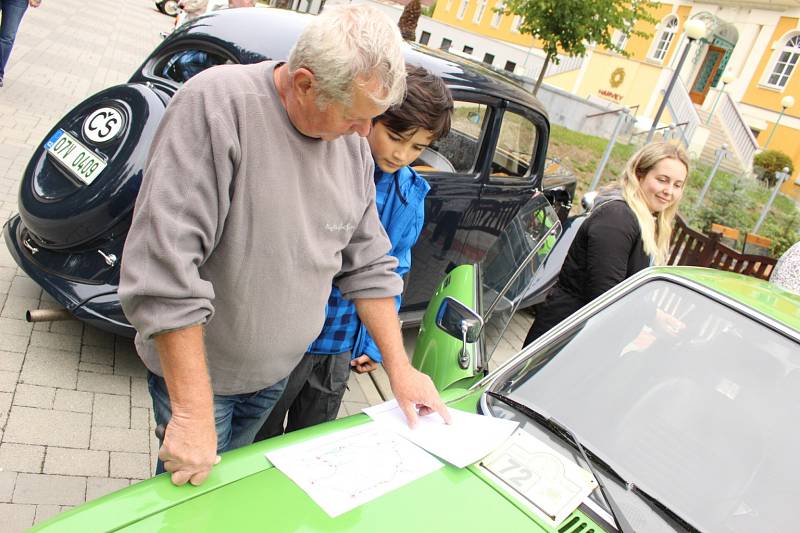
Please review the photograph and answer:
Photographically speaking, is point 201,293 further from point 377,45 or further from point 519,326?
point 519,326

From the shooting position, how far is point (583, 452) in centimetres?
182

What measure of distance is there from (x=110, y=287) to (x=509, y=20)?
38676 millimetres

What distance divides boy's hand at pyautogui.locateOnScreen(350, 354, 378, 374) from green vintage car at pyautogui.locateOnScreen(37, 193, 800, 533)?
0.31 m

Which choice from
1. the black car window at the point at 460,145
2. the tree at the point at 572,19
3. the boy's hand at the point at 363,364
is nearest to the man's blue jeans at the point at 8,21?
the black car window at the point at 460,145

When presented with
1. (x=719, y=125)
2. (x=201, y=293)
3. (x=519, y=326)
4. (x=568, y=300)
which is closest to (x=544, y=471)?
(x=201, y=293)

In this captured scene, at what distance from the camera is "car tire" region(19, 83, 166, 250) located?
304 centimetres

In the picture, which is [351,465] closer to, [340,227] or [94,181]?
[340,227]

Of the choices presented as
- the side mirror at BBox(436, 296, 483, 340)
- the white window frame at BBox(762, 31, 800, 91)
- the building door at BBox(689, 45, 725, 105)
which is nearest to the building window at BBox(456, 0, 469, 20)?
the building door at BBox(689, 45, 725, 105)

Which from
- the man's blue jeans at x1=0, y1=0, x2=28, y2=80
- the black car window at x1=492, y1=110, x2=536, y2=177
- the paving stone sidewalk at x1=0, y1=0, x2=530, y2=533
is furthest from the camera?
the man's blue jeans at x1=0, y1=0, x2=28, y2=80

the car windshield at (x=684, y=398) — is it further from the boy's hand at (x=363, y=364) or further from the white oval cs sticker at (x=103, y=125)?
the white oval cs sticker at (x=103, y=125)

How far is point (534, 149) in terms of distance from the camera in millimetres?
5105

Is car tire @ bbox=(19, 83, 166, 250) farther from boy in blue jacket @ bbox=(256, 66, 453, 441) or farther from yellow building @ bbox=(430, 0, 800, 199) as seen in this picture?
yellow building @ bbox=(430, 0, 800, 199)

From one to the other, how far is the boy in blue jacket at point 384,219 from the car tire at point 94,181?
129 centimetres

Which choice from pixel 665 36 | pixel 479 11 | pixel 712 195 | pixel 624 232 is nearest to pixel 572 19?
pixel 712 195
